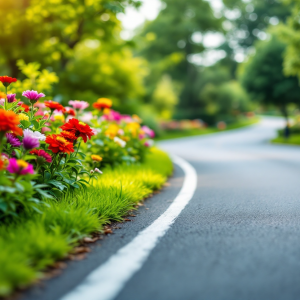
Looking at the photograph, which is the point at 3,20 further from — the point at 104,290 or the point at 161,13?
the point at 161,13

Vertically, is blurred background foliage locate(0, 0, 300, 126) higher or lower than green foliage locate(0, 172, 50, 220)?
higher

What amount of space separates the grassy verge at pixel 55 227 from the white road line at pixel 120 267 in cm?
34

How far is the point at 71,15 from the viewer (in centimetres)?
1385

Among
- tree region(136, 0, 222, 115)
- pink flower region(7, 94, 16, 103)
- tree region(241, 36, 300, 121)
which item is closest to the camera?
pink flower region(7, 94, 16, 103)

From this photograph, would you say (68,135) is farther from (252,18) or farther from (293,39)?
(252,18)

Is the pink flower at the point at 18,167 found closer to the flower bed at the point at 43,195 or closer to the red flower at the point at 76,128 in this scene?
the flower bed at the point at 43,195

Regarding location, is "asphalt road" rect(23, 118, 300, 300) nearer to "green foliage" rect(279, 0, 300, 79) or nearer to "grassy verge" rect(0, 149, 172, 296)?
"grassy verge" rect(0, 149, 172, 296)

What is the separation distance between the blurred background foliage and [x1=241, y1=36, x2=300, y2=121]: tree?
0.07 meters

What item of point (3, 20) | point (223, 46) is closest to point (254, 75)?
point (3, 20)

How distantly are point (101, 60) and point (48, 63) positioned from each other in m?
3.46

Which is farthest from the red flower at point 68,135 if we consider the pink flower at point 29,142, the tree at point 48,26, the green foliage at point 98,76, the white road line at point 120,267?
the green foliage at point 98,76

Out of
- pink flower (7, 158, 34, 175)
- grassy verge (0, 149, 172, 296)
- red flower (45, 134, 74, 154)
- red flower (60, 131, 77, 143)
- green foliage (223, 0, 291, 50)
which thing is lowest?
grassy verge (0, 149, 172, 296)

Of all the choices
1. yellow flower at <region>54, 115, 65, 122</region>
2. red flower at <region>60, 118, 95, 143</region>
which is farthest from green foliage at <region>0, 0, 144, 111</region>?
red flower at <region>60, 118, 95, 143</region>

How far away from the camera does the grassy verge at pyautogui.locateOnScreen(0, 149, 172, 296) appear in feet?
7.85
